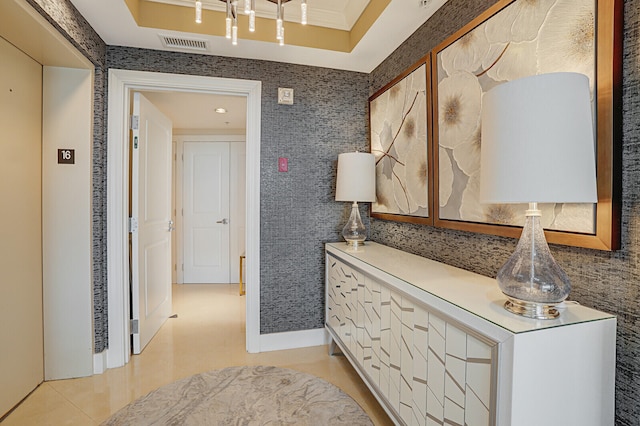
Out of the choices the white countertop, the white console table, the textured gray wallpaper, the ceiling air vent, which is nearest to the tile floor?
the white console table

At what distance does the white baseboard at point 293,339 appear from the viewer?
2.57 m

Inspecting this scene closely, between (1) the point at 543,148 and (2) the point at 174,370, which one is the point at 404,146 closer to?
(1) the point at 543,148

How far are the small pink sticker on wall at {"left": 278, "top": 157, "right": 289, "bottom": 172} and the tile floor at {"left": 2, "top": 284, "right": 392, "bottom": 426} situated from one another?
148 cm

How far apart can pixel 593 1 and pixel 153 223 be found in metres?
3.05

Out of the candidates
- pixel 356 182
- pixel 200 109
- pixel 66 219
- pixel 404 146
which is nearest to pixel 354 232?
pixel 356 182

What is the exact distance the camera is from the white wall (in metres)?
2.09

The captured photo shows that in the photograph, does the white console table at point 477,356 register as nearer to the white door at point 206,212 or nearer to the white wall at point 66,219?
the white wall at point 66,219

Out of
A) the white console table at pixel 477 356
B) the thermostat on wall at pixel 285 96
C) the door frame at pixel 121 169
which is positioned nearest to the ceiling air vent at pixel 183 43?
the door frame at pixel 121 169

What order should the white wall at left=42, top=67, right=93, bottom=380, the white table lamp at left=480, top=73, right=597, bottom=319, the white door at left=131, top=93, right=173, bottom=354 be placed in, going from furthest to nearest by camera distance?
the white door at left=131, top=93, right=173, bottom=354 → the white wall at left=42, top=67, right=93, bottom=380 → the white table lamp at left=480, top=73, right=597, bottom=319

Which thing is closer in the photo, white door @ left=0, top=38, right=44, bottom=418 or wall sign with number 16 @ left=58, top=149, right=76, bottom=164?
white door @ left=0, top=38, right=44, bottom=418

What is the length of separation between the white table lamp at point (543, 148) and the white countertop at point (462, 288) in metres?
0.08

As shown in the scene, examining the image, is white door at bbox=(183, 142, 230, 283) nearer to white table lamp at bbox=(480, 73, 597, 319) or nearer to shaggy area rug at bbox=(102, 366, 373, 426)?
shaggy area rug at bbox=(102, 366, 373, 426)

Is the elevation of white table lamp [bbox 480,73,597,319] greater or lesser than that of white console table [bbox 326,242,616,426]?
greater

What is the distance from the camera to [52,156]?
6.86 ft
